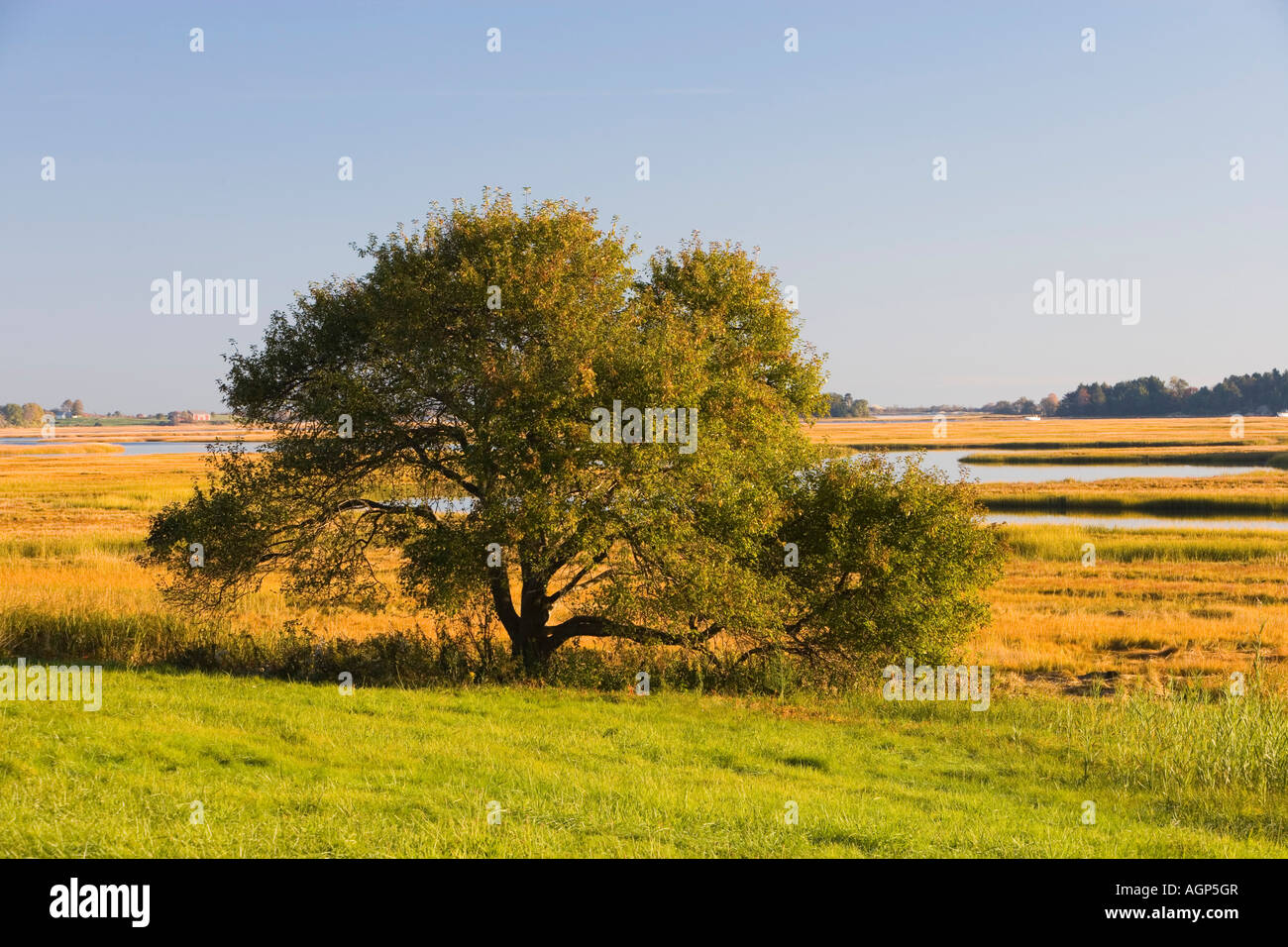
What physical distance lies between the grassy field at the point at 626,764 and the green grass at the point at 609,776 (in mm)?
53

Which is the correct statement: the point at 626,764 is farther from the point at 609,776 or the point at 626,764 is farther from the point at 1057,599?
the point at 1057,599

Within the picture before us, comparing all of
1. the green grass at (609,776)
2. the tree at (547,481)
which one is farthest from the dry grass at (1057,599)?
the green grass at (609,776)

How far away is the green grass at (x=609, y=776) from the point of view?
33.2 ft

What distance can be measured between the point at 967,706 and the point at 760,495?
6.72 m

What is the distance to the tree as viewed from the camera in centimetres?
2048

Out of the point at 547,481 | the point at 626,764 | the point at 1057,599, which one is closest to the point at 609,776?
the point at 626,764

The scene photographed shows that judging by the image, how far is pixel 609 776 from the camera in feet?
44.5

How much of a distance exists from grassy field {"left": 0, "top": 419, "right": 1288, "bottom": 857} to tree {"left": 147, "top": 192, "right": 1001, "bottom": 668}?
100 inches

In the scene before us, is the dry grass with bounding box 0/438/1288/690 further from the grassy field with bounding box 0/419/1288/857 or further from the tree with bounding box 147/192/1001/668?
the tree with bounding box 147/192/1001/668

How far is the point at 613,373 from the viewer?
20.6m

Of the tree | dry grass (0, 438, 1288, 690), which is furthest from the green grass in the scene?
dry grass (0, 438, 1288, 690)

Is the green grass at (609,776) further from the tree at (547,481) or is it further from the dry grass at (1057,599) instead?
the dry grass at (1057,599)
